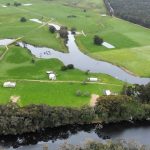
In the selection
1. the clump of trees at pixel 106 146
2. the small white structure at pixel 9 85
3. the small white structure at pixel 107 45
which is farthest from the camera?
the small white structure at pixel 107 45

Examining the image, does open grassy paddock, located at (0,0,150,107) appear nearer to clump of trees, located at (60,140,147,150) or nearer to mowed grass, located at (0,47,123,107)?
mowed grass, located at (0,47,123,107)

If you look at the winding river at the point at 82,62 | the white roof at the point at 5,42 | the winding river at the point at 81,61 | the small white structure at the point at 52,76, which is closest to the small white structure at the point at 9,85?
the small white structure at the point at 52,76

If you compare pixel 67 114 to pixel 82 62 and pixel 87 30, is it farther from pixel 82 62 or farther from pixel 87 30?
pixel 87 30

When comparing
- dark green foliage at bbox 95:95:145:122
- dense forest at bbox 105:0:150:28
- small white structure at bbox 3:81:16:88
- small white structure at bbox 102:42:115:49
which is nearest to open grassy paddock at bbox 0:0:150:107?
small white structure at bbox 3:81:16:88

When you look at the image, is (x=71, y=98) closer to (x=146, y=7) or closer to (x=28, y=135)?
(x=28, y=135)

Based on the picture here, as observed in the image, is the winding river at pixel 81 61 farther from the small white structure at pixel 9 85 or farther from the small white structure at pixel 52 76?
the small white structure at pixel 9 85

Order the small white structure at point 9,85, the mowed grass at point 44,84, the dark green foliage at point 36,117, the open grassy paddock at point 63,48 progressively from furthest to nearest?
1. the small white structure at point 9,85
2. the open grassy paddock at point 63,48
3. the mowed grass at point 44,84
4. the dark green foliage at point 36,117

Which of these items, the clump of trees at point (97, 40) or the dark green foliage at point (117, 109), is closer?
the dark green foliage at point (117, 109)
